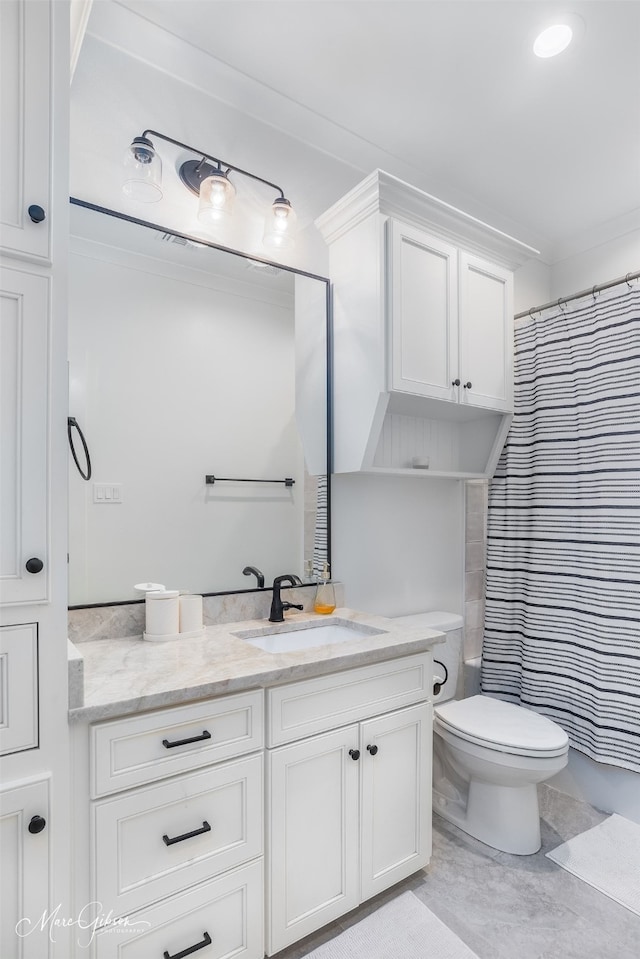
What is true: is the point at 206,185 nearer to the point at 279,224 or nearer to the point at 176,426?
the point at 279,224

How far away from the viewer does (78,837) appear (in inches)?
44.0

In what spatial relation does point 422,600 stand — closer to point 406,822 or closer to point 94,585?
point 406,822

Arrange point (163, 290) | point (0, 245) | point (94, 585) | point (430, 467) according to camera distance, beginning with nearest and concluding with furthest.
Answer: point (0, 245) → point (94, 585) → point (163, 290) → point (430, 467)

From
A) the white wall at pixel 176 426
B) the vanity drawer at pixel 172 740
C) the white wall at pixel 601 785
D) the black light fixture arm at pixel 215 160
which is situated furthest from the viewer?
the white wall at pixel 601 785

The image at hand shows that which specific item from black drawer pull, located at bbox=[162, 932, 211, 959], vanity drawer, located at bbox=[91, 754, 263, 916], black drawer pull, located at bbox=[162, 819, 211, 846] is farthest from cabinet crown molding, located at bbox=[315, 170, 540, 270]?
black drawer pull, located at bbox=[162, 932, 211, 959]

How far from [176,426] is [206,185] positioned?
0.84 m

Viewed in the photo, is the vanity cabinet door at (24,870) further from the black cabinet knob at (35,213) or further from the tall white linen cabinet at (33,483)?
the black cabinet knob at (35,213)

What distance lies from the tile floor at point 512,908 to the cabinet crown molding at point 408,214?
2.38 meters

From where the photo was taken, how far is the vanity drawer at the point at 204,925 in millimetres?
1179

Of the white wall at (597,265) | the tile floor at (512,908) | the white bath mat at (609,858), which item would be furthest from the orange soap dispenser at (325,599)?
the white wall at (597,265)

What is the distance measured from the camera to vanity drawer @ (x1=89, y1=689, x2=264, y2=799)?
3.77 feet

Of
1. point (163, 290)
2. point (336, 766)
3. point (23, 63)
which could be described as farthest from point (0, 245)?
point (336, 766)

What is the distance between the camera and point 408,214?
2021 mm

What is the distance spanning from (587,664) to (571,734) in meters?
0.33
